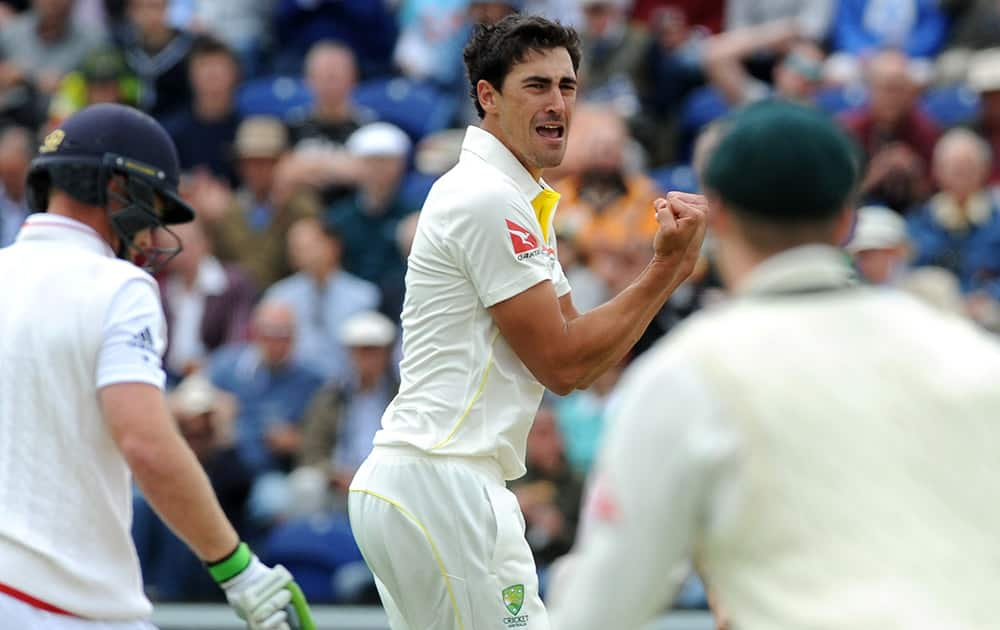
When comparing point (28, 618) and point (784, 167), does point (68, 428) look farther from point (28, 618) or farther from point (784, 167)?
point (784, 167)

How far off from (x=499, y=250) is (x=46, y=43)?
32.4 ft

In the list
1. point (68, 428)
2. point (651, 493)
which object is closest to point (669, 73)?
point (68, 428)

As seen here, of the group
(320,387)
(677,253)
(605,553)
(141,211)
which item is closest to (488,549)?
(677,253)

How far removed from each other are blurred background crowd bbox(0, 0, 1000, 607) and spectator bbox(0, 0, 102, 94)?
0.07ft

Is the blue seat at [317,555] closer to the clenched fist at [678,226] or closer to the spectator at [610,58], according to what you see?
the spectator at [610,58]

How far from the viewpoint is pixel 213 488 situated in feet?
33.3

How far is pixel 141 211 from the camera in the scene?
5.04 meters

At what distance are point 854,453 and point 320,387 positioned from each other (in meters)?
7.83

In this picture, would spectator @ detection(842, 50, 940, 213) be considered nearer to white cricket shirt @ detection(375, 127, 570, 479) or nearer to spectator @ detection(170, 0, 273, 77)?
spectator @ detection(170, 0, 273, 77)

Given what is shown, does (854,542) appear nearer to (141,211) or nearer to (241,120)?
(141,211)

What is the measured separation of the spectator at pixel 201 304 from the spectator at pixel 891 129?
425 centimetres

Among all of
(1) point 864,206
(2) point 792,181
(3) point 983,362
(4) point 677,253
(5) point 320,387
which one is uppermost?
(2) point 792,181

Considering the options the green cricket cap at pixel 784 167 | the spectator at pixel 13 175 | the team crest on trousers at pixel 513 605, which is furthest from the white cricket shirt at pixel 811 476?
the spectator at pixel 13 175

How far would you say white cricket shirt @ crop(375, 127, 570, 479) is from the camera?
16.9 ft
